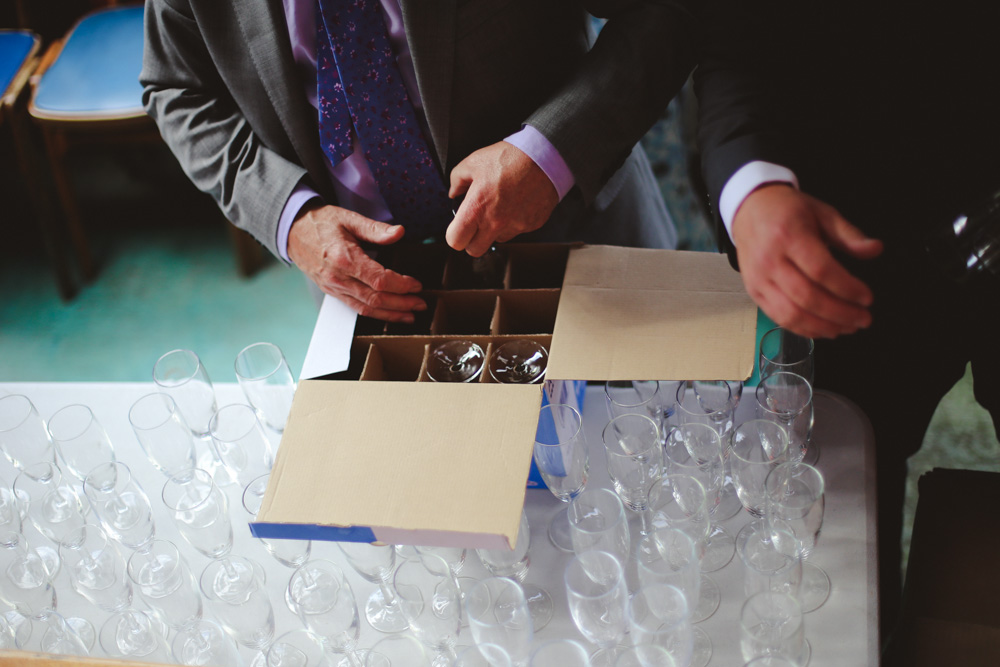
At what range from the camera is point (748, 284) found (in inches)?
43.0

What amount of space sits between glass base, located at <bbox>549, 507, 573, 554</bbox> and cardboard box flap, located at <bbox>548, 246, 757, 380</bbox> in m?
0.26

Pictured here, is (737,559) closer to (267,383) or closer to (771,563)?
(771,563)

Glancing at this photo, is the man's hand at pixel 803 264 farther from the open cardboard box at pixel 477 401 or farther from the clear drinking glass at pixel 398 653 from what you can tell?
the clear drinking glass at pixel 398 653

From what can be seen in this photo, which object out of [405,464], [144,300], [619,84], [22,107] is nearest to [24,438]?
[405,464]

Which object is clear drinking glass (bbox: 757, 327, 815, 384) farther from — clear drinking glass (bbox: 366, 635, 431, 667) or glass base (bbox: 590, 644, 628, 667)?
clear drinking glass (bbox: 366, 635, 431, 667)

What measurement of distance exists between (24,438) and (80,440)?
0.11 metres

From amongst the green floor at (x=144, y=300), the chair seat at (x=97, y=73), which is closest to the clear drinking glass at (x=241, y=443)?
the green floor at (x=144, y=300)

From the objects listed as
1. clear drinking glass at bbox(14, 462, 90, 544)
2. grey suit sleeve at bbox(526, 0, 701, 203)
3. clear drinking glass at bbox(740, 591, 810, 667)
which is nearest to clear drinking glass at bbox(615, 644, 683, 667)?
clear drinking glass at bbox(740, 591, 810, 667)

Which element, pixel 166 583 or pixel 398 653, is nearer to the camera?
pixel 398 653

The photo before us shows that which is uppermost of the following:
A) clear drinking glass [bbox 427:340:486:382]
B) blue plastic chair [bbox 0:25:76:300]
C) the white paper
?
clear drinking glass [bbox 427:340:486:382]

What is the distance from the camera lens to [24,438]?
4.80ft

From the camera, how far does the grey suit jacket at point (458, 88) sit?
4.74ft

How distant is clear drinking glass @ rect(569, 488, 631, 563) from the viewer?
1.16 m

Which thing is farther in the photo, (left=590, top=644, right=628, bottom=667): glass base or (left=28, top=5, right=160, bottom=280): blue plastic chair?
(left=28, top=5, right=160, bottom=280): blue plastic chair
